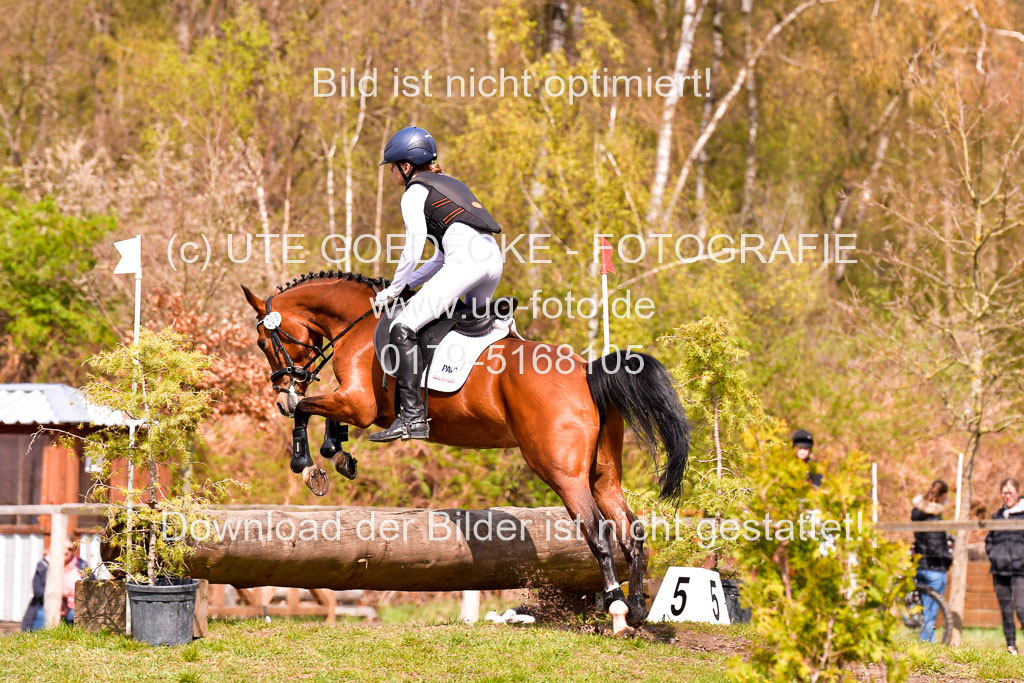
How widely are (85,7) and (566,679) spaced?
25002 mm

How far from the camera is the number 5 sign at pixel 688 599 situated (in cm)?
752

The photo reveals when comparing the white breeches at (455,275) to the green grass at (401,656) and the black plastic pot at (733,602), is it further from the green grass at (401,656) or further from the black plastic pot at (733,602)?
the black plastic pot at (733,602)

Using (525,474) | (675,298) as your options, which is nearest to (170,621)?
(525,474)

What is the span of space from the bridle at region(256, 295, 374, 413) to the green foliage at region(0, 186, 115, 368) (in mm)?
10651

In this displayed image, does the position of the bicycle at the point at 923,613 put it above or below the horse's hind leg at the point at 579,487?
below

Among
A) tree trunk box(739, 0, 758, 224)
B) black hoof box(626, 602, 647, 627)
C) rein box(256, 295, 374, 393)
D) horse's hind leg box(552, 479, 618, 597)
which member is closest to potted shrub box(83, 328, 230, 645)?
rein box(256, 295, 374, 393)

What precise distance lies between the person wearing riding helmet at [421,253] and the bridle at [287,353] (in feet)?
1.66

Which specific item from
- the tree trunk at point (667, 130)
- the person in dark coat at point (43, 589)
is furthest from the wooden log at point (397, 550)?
the tree trunk at point (667, 130)

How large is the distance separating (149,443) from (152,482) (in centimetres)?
24

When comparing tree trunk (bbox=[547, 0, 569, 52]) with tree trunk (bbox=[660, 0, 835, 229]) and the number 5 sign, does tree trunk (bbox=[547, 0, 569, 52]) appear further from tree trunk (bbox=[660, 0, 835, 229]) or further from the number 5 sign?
the number 5 sign

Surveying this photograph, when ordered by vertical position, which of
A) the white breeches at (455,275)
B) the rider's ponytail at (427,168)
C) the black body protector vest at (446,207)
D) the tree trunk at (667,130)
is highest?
the tree trunk at (667,130)

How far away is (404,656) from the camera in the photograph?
19.0ft

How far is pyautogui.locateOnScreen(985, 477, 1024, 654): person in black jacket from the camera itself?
9.01m

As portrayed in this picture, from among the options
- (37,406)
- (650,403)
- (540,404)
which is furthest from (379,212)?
(650,403)
